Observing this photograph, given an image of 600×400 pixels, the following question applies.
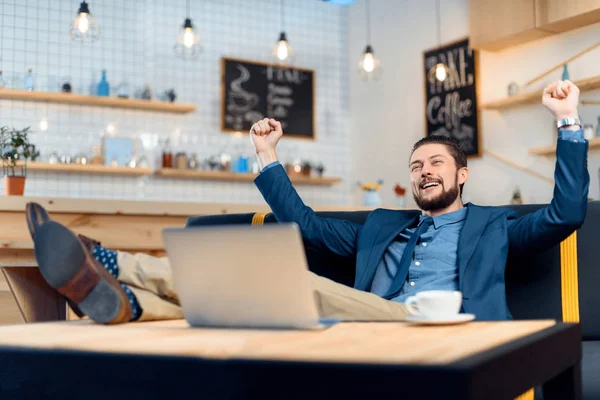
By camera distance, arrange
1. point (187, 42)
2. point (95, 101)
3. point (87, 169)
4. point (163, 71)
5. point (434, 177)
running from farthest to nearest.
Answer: point (163, 71), point (95, 101), point (87, 169), point (187, 42), point (434, 177)

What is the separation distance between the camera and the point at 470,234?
6.97 ft

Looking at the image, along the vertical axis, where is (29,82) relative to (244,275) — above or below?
above

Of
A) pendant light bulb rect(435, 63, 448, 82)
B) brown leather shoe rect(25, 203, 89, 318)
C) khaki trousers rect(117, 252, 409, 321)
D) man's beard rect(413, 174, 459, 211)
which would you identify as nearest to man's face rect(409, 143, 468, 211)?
man's beard rect(413, 174, 459, 211)

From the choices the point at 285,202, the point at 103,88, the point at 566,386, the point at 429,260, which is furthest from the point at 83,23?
the point at 566,386

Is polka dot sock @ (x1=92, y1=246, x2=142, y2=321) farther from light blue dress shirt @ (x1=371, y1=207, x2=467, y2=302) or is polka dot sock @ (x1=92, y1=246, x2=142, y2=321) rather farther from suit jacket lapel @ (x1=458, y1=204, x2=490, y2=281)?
suit jacket lapel @ (x1=458, y1=204, x2=490, y2=281)

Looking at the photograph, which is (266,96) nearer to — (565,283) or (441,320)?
(565,283)

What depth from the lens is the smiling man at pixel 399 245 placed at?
4.33 ft

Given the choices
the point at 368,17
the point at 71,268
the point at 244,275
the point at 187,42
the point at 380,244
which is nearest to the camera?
the point at 244,275

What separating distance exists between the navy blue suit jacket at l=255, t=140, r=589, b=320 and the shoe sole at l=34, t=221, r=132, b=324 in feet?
3.38

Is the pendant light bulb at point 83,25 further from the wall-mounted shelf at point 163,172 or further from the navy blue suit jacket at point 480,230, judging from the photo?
the navy blue suit jacket at point 480,230

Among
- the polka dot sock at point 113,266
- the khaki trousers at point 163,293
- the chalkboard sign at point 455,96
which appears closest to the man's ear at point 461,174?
the khaki trousers at point 163,293

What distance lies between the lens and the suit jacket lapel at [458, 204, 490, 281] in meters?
2.07

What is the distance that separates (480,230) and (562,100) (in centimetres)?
44

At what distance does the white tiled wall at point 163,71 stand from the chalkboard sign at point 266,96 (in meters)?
0.09
